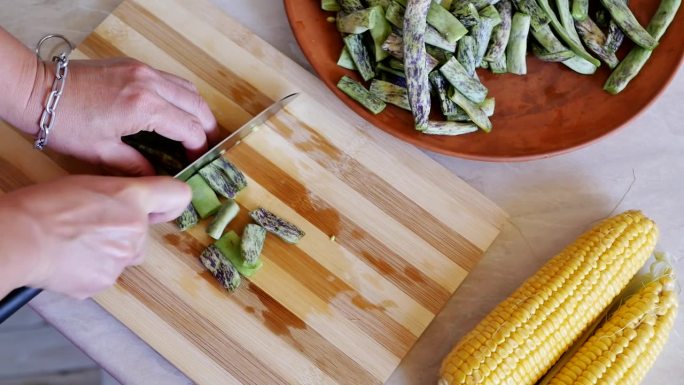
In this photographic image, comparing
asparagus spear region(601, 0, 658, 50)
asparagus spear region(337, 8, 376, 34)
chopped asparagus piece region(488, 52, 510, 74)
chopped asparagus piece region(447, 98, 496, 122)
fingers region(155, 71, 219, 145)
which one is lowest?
fingers region(155, 71, 219, 145)

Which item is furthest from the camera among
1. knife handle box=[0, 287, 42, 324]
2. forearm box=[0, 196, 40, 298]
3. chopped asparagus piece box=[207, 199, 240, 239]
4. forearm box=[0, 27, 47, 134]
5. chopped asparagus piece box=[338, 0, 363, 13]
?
chopped asparagus piece box=[338, 0, 363, 13]

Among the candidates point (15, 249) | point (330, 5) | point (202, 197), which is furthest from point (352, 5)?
point (15, 249)

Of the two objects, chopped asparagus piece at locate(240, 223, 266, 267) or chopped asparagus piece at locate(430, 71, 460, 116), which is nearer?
chopped asparagus piece at locate(240, 223, 266, 267)

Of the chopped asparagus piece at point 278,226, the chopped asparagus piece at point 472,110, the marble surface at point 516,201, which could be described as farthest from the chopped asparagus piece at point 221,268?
the chopped asparagus piece at point 472,110

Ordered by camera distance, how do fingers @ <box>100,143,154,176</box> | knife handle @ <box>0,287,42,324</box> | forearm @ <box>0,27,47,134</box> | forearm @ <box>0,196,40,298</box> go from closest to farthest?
forearm @ <box>0,196,40,298</box>, knife handle @ <box>0,287,42,324</box>, forearm @ <box>0,27,47,134</box>, fingers @ <box>100,143,154,176</box>

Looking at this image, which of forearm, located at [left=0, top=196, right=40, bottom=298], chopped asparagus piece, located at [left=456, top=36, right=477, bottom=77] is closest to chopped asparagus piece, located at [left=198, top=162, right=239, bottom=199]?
forearm, located at [left=0, top=196, right=40, bottom=298]

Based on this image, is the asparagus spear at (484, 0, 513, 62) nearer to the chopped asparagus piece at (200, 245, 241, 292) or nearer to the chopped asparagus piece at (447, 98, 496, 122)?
the chopped asparagus piece at (447, 98, 496, 122)

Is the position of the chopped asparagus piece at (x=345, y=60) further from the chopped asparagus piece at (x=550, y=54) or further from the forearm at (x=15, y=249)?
the forearm at (x=15, y=249)
